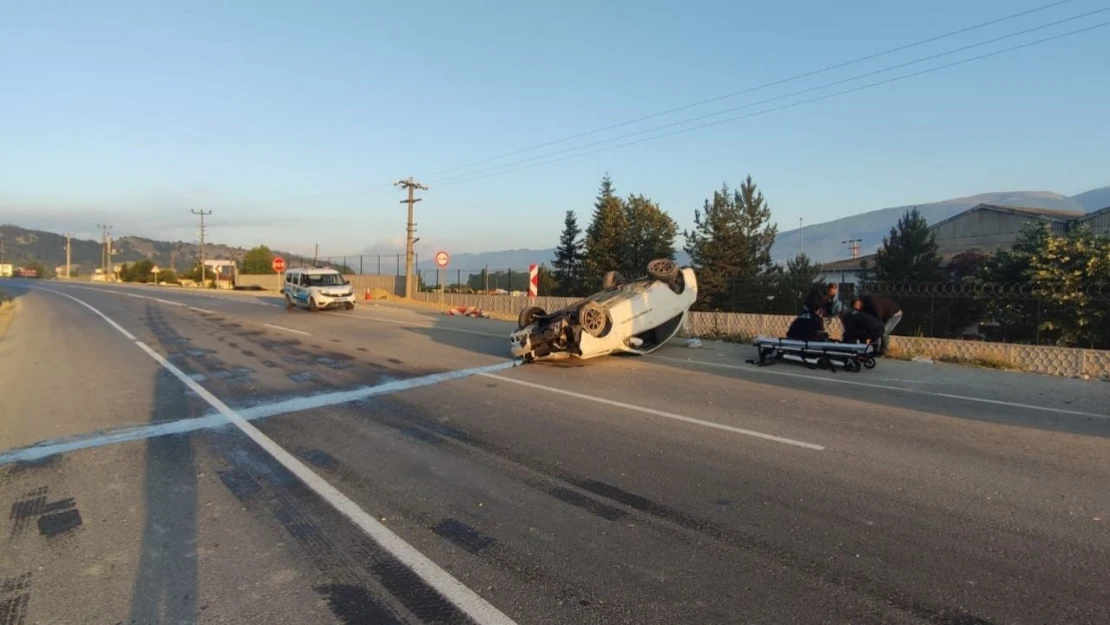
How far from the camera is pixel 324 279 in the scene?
2811cm

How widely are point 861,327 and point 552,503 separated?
9.38 m

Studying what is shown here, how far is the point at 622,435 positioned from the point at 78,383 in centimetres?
895

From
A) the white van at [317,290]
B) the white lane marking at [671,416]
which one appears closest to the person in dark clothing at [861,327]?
the white lane marking at [671,416]

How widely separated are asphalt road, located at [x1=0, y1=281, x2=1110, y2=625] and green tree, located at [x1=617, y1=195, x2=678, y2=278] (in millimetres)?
33162

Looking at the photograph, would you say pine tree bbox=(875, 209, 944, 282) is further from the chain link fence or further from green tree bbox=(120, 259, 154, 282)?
green tree bbox=(120, 259, 154, 282)

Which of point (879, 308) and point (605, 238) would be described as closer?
point (879, 308)

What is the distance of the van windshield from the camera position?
27797 mm

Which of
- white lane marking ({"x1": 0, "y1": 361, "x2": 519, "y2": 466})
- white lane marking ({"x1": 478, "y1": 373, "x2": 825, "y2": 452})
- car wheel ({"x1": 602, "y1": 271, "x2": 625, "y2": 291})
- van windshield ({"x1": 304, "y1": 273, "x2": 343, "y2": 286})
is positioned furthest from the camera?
van windshield ({"x1": 304, "y1": 273, "x2": 343, "y2": 286})

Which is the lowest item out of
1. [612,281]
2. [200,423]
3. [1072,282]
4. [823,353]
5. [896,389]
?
[200,423]

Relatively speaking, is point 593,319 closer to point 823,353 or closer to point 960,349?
point 823,353

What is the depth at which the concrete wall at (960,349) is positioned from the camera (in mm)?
11320

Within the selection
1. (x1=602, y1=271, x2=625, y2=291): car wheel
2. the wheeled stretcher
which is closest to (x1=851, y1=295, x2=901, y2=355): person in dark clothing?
the wheeled stretcher

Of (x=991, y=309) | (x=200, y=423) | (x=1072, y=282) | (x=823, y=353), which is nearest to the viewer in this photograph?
(x=200, y=423)

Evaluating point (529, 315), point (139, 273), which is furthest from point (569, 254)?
point (139, 273)
